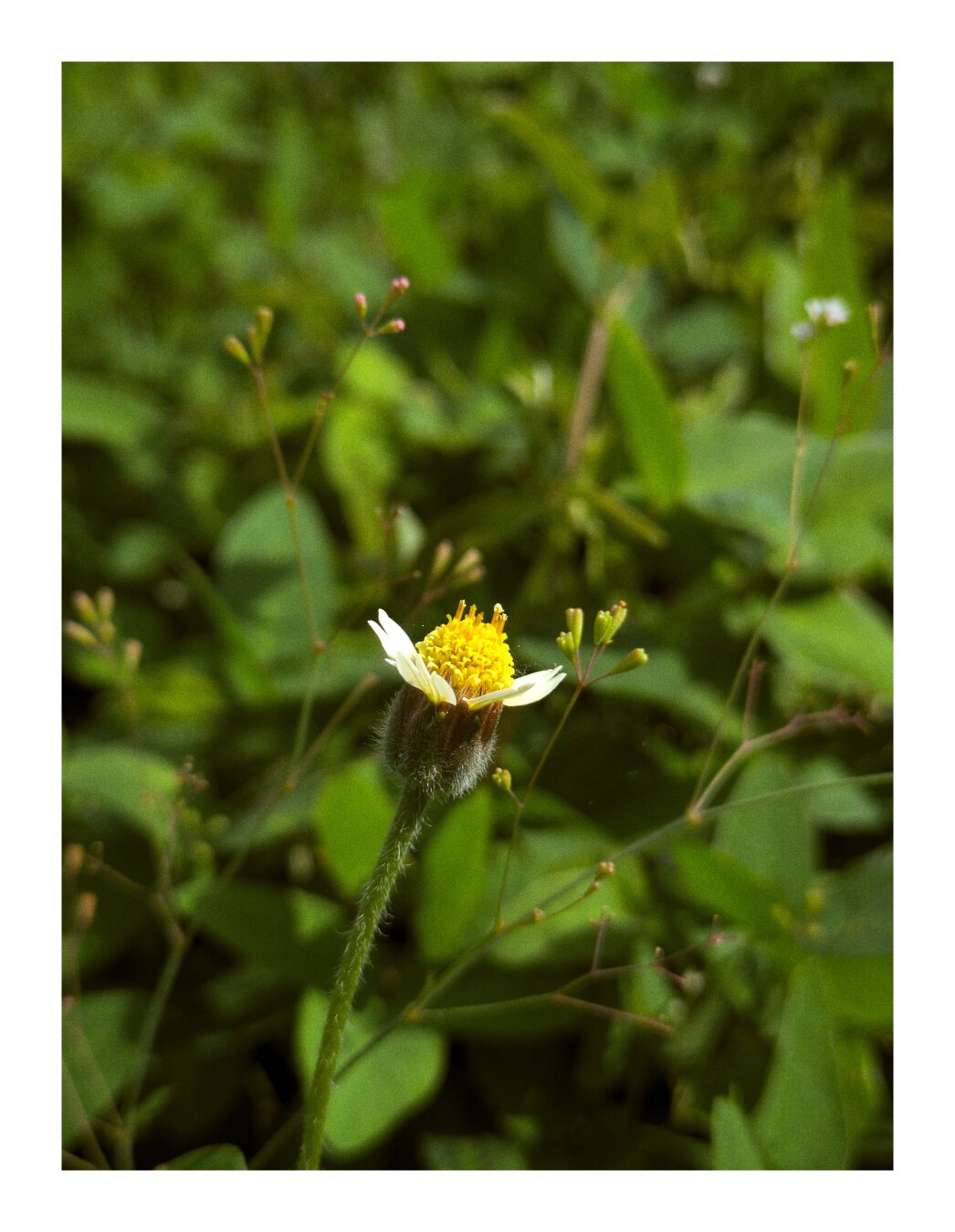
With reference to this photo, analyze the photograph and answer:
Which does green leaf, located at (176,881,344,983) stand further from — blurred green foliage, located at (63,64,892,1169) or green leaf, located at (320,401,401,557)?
green leaf, located at (320,401,401,557)

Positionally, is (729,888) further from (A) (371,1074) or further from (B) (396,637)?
(B) (396,637)

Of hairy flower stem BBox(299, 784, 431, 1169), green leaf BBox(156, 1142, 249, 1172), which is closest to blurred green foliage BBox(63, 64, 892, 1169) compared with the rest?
green leaf BBox(156, 1142, 249, 1172)

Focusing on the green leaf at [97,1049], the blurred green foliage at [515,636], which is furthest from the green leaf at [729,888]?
the green leaf at [97,1049]

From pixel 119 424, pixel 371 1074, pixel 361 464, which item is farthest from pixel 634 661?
pixel 119 424

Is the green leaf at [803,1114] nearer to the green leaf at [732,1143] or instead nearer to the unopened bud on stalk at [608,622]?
the green leaf at [732,1143]

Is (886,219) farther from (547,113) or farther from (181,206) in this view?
(181,206)

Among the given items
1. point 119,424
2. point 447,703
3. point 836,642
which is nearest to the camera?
point 447,703

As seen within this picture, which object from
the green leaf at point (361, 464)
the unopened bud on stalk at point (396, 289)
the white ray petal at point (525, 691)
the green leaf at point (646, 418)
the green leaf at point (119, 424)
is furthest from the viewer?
the green leaf at point (119, 424)
